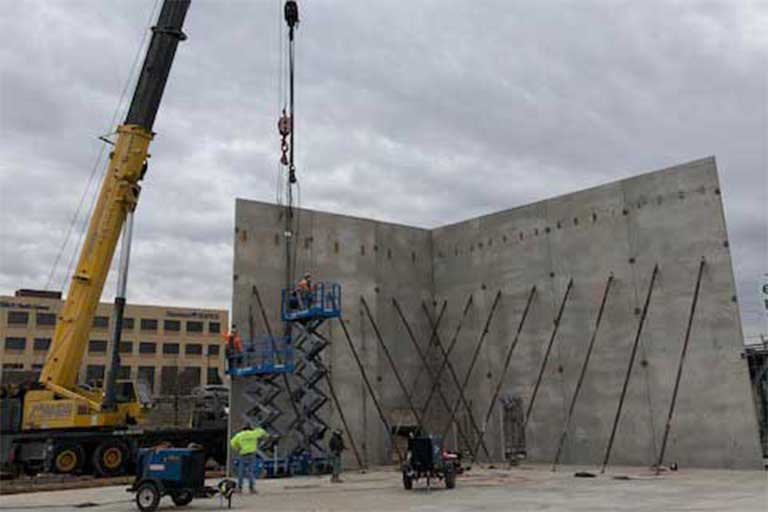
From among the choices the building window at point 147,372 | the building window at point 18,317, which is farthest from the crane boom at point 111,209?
the building window at point 18,317

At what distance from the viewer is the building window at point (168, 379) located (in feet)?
241

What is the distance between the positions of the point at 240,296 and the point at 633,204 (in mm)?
12661

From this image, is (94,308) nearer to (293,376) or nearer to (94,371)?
(293,376)

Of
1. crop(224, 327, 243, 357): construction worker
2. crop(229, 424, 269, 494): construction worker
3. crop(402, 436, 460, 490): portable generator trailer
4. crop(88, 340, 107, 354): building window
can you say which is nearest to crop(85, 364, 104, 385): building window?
crop(88, 340, 107, 354): building window

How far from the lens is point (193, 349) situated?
8669cm

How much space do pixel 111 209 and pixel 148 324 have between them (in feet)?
223

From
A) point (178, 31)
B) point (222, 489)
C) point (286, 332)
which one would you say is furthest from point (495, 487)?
point (178, 31)

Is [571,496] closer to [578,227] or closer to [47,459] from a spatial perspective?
[578,227]

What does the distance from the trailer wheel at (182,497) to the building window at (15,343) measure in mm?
72154

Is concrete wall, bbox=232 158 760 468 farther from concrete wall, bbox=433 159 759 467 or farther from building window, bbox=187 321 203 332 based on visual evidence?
building window, bbox=187 321 203 332

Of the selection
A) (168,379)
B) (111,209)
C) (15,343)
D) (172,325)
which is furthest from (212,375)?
(111,209)

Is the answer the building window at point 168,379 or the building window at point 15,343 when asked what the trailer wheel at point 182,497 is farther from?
the building window at point 15,343

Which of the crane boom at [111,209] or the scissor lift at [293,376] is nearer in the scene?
the crane boom at [111,209]

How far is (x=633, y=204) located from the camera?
22672 mm
